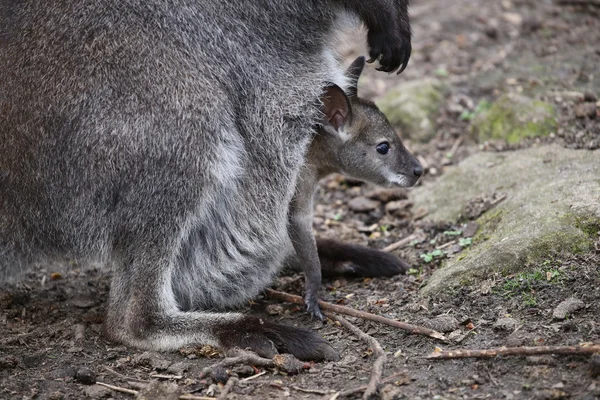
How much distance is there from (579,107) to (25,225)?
12.2 feet

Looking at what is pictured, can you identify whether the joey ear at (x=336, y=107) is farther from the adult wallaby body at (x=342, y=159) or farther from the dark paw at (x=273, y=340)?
the dark paw at (x=273, y=340)

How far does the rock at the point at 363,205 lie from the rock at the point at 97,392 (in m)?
2.53

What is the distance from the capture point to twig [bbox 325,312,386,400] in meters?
3.22

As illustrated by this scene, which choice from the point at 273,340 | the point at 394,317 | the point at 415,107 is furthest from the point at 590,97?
the point at 273,340

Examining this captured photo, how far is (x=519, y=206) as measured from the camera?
A: 4.46 m

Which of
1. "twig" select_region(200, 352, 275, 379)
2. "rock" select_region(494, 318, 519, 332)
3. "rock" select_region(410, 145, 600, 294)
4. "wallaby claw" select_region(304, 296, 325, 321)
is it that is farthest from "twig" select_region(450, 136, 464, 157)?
"twig" select_region(200, 352, 275, 379)

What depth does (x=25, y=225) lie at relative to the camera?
3869 mm

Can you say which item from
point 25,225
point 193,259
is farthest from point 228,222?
point 25,225

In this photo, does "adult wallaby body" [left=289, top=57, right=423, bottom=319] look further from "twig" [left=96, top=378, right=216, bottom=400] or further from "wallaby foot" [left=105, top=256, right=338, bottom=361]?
"twig" [left=96, top=378, right=216, bottom=400]

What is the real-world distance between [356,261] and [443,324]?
3.14ft

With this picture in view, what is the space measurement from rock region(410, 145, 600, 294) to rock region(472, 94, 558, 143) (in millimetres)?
340

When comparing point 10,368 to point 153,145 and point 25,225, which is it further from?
point 153,145

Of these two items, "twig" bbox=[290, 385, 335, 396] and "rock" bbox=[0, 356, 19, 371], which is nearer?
"twig" bbox=[290, 385, 335, 396]

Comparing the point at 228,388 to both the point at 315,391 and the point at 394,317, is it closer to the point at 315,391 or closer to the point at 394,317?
the point at 315,391
